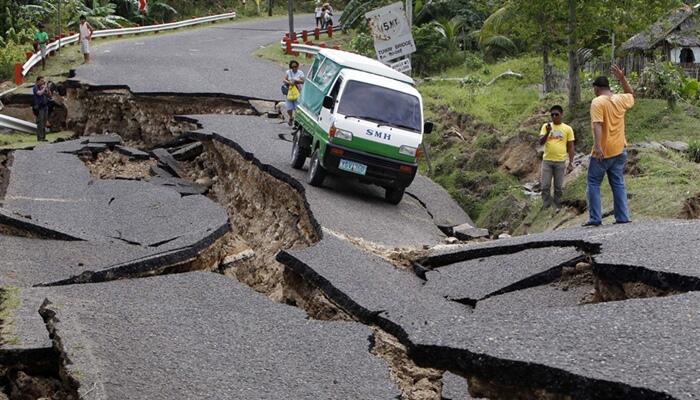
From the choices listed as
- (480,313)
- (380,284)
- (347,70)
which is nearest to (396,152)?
(347,70)

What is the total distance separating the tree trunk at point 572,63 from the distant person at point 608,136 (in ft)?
25.7

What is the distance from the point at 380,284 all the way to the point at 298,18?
42367 millimetres

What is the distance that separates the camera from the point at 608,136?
1216 cm

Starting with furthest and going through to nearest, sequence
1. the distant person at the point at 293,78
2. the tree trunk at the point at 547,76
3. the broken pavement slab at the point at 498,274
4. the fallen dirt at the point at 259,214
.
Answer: the tree trunk at the point at 547,76 → the distant person at the point at 293,78 → the fallen dirt at the point at 259,214 → the broken pavement slab at the point at 498,274

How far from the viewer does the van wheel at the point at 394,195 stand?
55.8 ft

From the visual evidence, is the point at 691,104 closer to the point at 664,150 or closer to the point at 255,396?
the point at 664,150

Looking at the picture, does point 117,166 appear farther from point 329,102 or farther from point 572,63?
point 572,63

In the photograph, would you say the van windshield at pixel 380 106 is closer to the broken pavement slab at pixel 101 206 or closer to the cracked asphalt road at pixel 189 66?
the broken pavement slab at pixel 101 206

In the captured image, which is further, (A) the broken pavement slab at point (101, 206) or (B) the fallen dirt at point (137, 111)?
(B) the fallen dirt at point (137, 111)

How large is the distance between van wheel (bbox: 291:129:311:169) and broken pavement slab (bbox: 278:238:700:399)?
26.0 ft

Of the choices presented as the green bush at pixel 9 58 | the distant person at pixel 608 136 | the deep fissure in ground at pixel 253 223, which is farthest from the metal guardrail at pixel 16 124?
the distant person at pixel 608 136

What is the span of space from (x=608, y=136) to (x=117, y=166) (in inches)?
467

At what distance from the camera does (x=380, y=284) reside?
10.9 meters

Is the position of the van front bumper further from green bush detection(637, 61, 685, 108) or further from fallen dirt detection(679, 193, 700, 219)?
green bush detection(637, 61, 685, 108)
